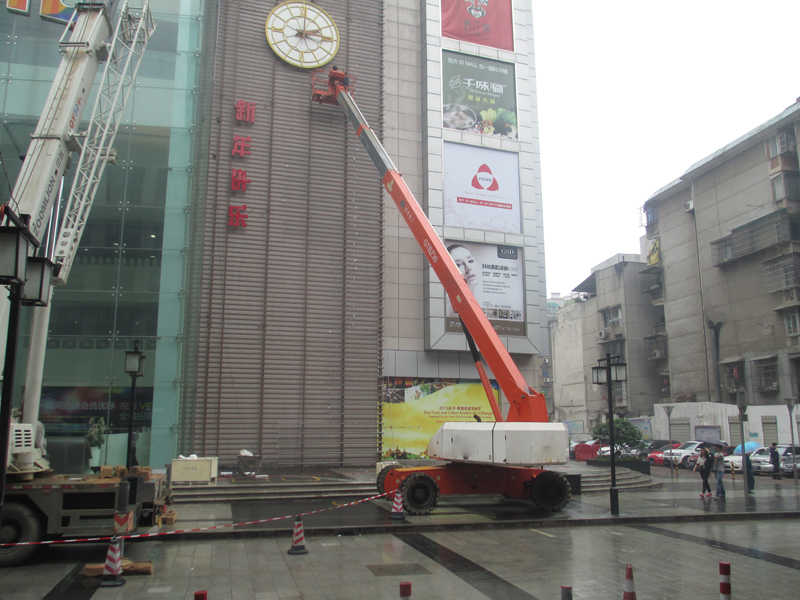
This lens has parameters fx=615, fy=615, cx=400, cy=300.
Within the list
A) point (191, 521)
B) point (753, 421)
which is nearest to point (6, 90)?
point (191, 521)

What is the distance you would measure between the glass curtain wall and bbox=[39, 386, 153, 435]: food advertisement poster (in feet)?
0.11

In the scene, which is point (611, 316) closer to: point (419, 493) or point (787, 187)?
point (787, 187)

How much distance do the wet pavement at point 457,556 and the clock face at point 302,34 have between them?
19774 millimetres

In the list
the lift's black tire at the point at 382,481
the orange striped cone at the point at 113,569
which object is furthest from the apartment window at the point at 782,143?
the orange striped cone at the point at 113,569

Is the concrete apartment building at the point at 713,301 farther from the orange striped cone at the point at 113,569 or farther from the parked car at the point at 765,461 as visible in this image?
the orange striped cone at the point at 113,569

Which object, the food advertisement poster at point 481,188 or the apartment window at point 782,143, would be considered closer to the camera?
the food advertisement poster at point 481,188

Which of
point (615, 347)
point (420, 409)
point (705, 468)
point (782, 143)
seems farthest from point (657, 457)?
point (782, 143)

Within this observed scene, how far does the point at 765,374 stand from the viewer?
4259 centimetres

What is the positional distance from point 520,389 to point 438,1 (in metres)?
23.1

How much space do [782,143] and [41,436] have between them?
156 feet

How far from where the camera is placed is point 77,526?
1046cm

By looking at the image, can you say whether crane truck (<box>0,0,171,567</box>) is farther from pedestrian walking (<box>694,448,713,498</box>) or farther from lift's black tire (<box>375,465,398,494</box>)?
pedestrian walking (<box>694,448,713,498</box>)

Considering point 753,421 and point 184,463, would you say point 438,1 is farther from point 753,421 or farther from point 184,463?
point 753,421

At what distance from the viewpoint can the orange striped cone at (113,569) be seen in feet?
29.9
